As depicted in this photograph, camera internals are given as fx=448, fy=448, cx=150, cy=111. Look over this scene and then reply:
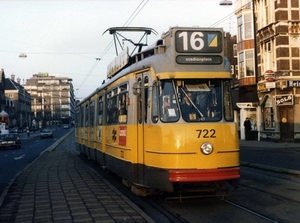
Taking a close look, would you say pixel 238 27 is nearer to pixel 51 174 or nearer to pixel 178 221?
pixel 51 174

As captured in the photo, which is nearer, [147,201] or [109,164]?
[147,201]

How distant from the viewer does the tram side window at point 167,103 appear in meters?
9.18

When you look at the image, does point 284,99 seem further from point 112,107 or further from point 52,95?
point 52,95

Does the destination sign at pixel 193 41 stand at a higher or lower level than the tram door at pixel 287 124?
higher

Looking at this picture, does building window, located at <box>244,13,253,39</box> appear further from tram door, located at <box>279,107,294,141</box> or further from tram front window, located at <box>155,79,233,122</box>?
tram front window, located at <box>155,79,233,122</box>

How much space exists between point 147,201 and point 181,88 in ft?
Result: 9.17

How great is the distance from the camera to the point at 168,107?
9.26m

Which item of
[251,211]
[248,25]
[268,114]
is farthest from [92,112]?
[248,25]

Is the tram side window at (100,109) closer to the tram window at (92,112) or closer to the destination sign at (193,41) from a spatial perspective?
the tram window at (92,112)

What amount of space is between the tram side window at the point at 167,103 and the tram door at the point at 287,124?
2433cm

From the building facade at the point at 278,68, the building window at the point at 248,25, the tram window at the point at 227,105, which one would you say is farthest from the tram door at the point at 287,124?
the tram window at the point at 227,105

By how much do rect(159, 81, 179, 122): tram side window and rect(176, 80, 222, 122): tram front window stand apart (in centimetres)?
14

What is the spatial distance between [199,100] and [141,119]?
1.60 metres

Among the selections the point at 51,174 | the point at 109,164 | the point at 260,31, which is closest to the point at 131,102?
the point at 109,164
